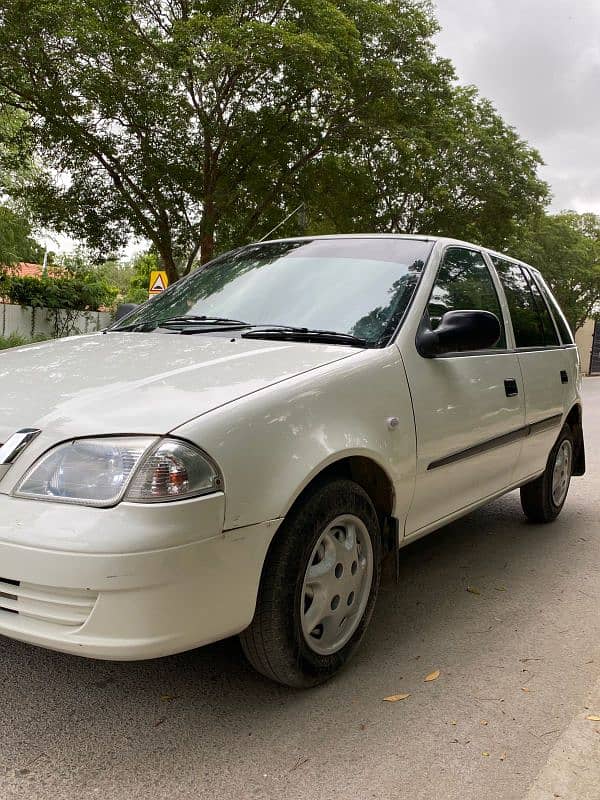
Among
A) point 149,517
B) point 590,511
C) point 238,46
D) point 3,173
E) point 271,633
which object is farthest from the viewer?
point 3,173

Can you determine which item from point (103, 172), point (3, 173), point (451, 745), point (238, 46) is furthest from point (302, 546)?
point (3, 173)

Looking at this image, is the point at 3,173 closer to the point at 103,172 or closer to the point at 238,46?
the point at 103,172

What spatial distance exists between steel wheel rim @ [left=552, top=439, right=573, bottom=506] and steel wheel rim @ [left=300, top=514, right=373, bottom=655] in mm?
2622

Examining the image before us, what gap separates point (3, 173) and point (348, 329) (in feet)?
62.9

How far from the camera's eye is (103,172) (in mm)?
17672

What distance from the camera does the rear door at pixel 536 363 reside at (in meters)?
4.42

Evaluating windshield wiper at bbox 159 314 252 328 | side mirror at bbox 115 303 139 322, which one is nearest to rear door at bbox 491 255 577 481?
windshield wiper at bbox 159 314 252 328

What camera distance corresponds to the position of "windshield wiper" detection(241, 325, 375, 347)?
316 centimetres

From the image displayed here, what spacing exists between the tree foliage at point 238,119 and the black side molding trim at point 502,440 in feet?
36.1

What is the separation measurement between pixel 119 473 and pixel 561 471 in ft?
12.7

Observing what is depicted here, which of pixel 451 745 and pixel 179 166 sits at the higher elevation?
pixel 179 166

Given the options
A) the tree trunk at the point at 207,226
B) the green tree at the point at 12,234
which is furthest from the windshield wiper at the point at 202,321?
the green tree at the point at 12,234

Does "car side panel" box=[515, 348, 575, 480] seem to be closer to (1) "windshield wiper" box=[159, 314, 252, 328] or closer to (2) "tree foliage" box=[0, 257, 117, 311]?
(1) "windshield wiper" box=[159, 314, 252, 328]

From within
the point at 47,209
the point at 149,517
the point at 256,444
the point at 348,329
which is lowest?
the point at 149,517
